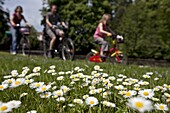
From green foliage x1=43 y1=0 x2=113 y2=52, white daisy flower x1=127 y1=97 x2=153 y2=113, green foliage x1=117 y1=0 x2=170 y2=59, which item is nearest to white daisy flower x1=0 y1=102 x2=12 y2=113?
white daisy flower x1=127 y1=97 x2=153 y2=113

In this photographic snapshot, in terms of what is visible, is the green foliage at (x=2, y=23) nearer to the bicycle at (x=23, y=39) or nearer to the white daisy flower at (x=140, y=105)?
the bicycle at (x=23, y=39)

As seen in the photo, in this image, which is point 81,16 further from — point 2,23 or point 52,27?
point 52,27

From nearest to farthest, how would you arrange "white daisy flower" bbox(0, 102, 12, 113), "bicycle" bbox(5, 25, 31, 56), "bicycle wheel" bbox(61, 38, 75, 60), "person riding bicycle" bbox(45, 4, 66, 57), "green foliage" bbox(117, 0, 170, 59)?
"white daisy flower" bbox(0, 102, 12, 113) < "bicycle wheel" bbox(61, 38, 75, 60) < "person riding bicycle" bbox(45, 4, 66, 57) < "bicycle" bbox(5, 25, 31, 56) < "green foliage" bbox(117, 0, 170, 59)

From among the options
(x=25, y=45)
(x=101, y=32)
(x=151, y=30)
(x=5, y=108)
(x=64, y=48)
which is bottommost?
(x=151, y=30)

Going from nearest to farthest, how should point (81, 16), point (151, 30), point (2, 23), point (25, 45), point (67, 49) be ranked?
point (67, 49) < point (25, 45) < point (2, 23) < point (81, 16) < point (151, 30)

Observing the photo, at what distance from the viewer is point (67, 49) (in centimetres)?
935

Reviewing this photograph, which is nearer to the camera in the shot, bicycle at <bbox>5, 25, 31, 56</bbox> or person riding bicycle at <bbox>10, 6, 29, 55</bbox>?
person riding bicycle at <bbox>10, 6, 29, 55</bbox>

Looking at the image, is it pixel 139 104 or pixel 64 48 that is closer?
pixel 139 104

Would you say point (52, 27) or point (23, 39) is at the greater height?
point (52, 27)

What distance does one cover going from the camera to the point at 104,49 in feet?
33.4

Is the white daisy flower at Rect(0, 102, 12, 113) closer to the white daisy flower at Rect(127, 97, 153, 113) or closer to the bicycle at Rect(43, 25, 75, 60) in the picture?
the white daisy flower at Rect(127, 97, 153, 113)

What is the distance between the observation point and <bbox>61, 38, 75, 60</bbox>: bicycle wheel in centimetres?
934

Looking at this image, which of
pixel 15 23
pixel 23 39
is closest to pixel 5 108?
pixel 15 23

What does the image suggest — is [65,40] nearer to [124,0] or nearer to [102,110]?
[102,110]
